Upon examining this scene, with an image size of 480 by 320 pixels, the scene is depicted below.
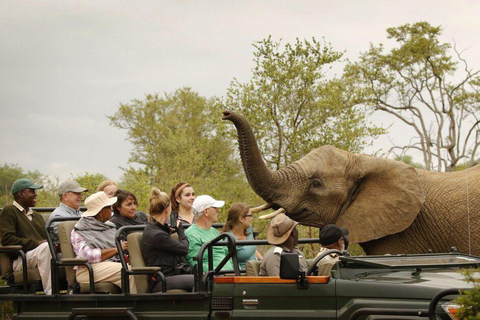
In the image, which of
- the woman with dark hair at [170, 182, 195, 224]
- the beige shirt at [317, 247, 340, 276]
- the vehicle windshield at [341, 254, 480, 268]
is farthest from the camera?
the woman with dark hair at [170, 182, 195, 224]

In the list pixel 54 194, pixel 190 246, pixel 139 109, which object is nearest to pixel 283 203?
pixel 190 246

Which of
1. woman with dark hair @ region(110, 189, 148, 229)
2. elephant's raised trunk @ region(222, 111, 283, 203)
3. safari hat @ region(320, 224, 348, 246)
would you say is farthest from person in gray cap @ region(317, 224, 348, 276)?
elephant's raised trunk @ region(222, 111, 283, 203)

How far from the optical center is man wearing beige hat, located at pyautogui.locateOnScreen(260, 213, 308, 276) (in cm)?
611

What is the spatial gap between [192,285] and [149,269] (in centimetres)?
42

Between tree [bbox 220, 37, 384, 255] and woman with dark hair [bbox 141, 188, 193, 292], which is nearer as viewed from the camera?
woman with dark hair [bbox 141, 188, 193, 292]

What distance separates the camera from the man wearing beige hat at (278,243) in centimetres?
611

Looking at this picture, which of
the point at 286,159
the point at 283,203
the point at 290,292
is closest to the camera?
the point at 290,292

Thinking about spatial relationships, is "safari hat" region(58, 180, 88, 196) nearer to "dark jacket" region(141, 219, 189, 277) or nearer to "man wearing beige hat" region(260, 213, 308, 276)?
"dark jacket" region(141, 219, 189, 277)

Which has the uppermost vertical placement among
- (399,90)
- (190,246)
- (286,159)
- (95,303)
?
(399,90)

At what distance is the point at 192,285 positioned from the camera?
21.4 feet

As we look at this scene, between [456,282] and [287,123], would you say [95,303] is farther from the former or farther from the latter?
[287,123]

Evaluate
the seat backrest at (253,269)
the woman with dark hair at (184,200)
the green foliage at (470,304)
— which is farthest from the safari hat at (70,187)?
the green foliage at (470,304)

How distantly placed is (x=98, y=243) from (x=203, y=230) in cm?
89

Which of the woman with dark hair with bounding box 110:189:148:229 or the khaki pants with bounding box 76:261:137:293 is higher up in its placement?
the woman with dark hair with bounding box 110:189:148:229
